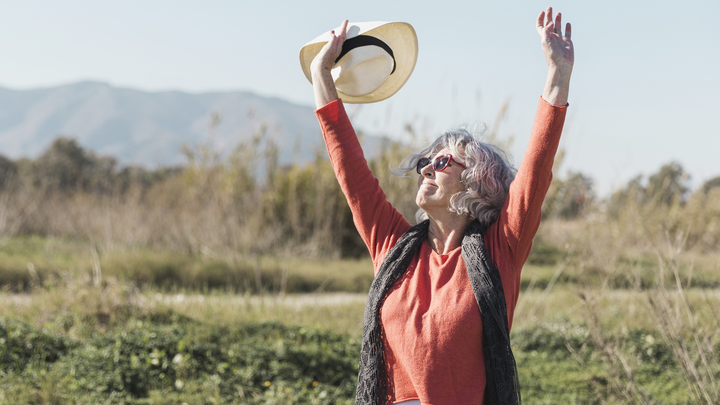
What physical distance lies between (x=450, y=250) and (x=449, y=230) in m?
0.08

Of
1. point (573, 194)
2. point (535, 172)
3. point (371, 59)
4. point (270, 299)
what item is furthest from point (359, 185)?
point (573, 194)

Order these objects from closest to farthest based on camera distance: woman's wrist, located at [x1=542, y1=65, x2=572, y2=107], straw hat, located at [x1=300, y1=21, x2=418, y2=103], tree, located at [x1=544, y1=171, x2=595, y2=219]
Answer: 1. woman's wrist, located at [x1=542, y1=65, x2=572, y2=107]
2. straw hat, located at [x1=300, y1=21, x2=418, y2=103]
3. tree, located at [x1=544, y1=171, x2=595, y2=219]

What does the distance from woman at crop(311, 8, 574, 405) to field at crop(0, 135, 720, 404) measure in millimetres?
1568

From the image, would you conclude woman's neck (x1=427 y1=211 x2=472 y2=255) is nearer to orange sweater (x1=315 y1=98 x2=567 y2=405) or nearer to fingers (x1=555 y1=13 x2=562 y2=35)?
orange sweater (x1=315 y1=98 x2=567 y2=405)

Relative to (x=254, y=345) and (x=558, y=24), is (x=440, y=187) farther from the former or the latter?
(x=254, y=345)

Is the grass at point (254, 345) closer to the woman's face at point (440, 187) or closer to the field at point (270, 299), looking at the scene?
the field at point (270, 299)

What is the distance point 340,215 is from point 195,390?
7665 millimetres

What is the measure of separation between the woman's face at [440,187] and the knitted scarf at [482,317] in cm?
13

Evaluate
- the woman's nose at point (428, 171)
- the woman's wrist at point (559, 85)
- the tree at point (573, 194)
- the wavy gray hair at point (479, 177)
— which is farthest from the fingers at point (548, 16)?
the tree at point (573, 194)

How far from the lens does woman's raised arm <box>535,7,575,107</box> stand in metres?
1.75

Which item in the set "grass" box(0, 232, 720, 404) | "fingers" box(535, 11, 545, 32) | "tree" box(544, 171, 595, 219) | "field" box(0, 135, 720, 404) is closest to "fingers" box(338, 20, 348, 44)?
"fingers" box(535, 11, 545, 32)

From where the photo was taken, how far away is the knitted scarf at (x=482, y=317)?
5.93ft

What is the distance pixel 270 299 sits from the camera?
679 centimetres

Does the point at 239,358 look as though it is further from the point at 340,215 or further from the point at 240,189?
the point at 340,215
